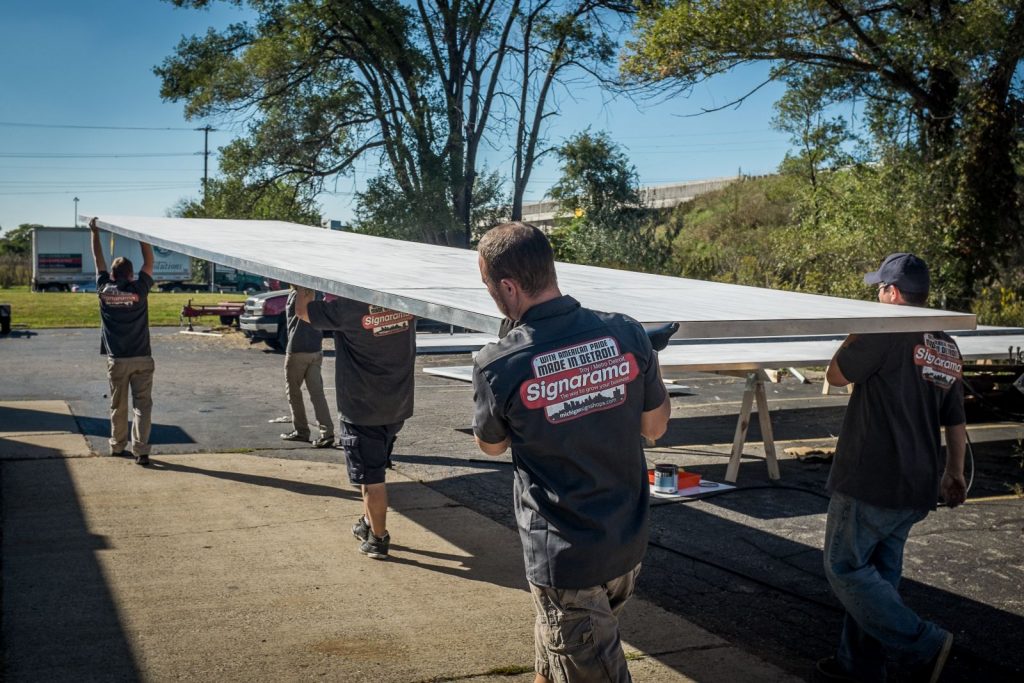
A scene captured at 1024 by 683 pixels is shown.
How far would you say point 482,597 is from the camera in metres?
5.27

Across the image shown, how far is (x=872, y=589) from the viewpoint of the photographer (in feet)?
12.8

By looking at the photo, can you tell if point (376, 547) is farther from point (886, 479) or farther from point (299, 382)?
point (299, 382)

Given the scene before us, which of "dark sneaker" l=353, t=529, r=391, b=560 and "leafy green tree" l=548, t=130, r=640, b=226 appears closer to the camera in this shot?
"dark sneaker" l=353, t=529, r=391, b=560

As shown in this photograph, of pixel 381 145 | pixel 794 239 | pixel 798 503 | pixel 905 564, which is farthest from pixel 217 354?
pixel 905 564

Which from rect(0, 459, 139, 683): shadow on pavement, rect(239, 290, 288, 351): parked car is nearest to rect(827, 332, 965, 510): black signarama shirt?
rect(0, 459, 139, 683): shadow on pavement

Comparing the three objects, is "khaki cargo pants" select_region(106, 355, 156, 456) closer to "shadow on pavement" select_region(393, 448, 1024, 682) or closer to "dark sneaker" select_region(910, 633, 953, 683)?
Result: "shadow on pavement" select_region(393, 448, 1024, 682)

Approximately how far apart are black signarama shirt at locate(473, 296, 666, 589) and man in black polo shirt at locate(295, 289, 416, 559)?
115 inches

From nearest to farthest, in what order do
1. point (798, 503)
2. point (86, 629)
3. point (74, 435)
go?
point (86, 629) < point (798, 503) < point (74, 435)

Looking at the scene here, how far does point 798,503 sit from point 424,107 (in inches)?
807

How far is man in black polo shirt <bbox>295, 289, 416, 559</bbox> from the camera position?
224 inches

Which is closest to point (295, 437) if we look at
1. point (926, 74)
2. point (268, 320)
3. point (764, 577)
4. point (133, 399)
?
point (133, 399)

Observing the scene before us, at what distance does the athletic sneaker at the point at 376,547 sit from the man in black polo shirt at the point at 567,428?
3.13 m

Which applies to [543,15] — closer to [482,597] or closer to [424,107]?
[424,107]

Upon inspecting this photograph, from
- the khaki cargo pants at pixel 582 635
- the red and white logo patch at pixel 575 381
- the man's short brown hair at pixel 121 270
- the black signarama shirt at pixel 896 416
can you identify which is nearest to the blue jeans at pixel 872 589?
the black signarama shirt at pixel 896 416
